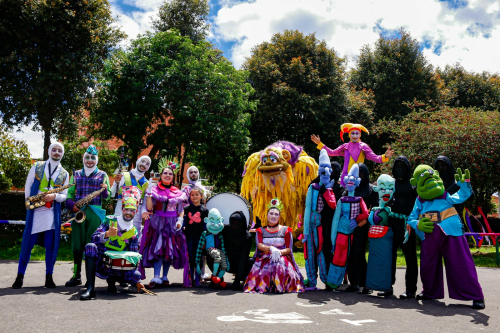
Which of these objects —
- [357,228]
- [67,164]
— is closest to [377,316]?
[357,228]

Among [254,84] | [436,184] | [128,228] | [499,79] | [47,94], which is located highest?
[499,79]

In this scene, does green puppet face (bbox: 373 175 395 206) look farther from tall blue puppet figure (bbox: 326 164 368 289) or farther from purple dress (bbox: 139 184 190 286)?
purple dress (bbox: 139 184 190 286)

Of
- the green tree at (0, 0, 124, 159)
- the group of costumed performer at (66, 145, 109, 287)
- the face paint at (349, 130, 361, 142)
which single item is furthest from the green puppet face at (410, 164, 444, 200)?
the green tree at (0, 0, 124, 159)

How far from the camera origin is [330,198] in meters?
6.28

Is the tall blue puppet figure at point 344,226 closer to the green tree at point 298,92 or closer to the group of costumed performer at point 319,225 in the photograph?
the group of costumed performer at point 319,225

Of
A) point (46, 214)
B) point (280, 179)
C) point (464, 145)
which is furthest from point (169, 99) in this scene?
point (464, 145)

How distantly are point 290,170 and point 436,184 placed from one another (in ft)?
8.26

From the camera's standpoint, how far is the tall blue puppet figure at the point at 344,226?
604cm

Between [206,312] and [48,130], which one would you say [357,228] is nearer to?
[206,312]

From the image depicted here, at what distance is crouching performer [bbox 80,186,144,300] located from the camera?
530 centimetres

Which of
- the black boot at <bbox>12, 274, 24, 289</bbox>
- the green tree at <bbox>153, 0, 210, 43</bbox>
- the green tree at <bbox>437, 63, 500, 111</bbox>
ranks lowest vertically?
the black boot at <bbox>12, 274, 24, 289</bbox>

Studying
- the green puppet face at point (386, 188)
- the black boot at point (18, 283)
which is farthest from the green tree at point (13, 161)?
the green puppet face at point (386, 188)

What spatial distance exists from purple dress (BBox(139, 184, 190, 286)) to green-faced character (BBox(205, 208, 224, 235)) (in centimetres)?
46

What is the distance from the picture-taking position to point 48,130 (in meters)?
11.8
